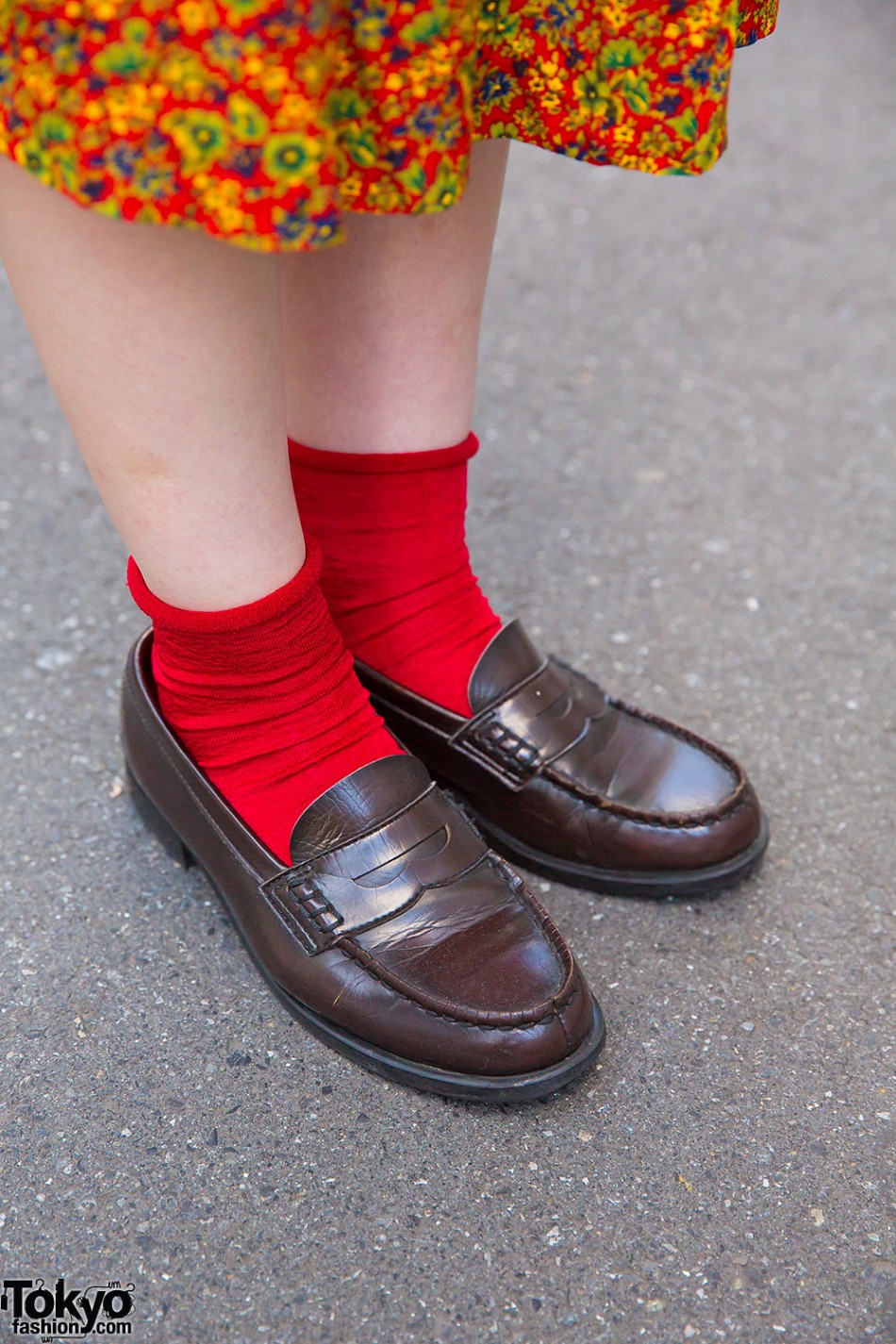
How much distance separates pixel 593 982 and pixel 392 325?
50cm

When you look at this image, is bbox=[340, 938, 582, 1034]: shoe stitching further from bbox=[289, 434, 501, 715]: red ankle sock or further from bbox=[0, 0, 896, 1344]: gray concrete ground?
bbox=[289, 434, 501, 715]: red ankle sock

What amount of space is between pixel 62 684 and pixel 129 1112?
47cm

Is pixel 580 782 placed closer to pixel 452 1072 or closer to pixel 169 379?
pixel 452 1072

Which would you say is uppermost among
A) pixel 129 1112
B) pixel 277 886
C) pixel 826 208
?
pixel 826 208

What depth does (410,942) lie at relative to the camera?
752 mm

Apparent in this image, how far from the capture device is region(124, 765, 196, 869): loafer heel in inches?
35.6

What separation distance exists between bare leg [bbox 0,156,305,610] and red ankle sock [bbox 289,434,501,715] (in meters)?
0.14

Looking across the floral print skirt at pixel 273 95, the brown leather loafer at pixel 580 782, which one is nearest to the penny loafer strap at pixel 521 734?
the brown leather loafer at pixel 580 782

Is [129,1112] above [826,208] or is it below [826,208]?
below

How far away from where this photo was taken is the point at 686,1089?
0.78 metres

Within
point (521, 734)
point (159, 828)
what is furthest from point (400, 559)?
point (159, 828)

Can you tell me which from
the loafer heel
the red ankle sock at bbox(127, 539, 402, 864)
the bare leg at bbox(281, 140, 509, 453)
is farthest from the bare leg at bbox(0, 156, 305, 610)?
the loafer heel

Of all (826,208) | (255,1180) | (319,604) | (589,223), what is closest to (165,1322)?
(255,1180)

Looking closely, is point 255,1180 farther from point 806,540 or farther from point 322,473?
point 806,540
